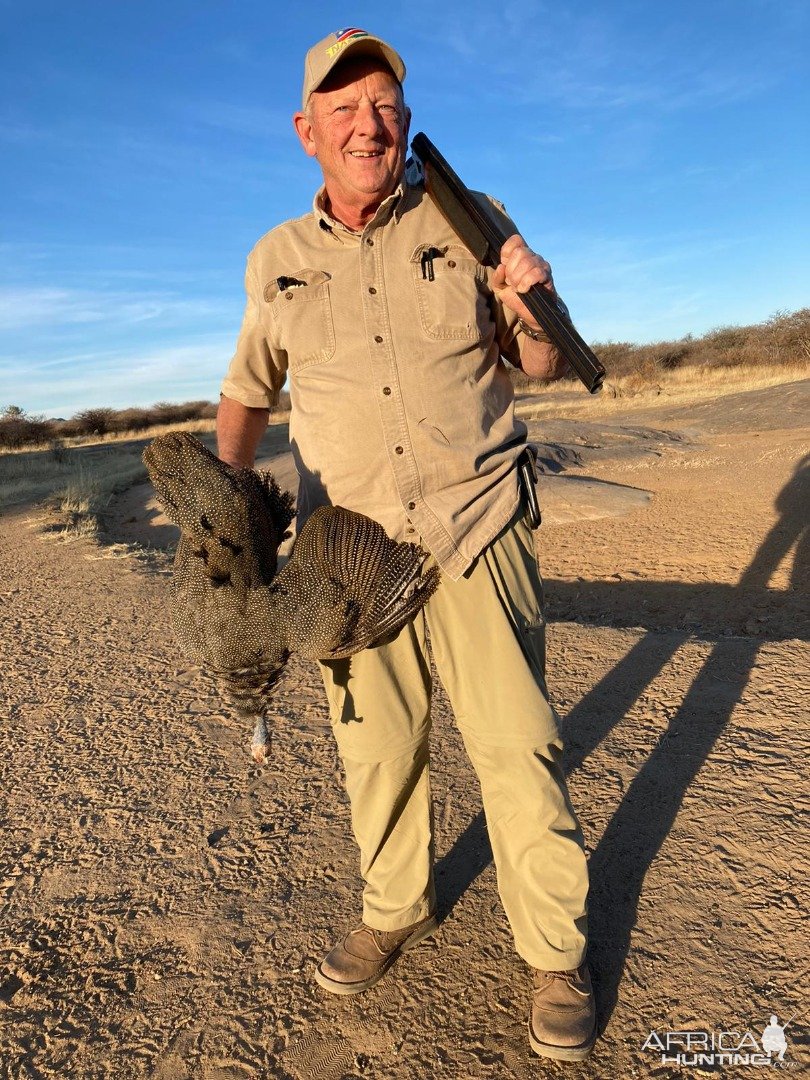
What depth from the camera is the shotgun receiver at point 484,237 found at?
6.47 feet

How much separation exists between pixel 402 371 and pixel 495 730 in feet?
3.41

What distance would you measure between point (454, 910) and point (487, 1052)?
0.55 meters

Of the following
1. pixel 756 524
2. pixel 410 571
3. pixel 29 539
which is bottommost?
pixel 756 524

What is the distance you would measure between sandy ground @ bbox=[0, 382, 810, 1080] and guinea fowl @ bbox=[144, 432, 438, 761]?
91cm

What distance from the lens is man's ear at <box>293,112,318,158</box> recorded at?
7.29 ft

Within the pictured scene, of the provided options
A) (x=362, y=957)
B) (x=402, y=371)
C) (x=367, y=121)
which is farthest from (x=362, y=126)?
(x=362, y=957)

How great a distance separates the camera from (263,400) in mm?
2430

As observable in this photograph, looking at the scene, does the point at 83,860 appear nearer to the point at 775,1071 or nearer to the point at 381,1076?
the point at 381,1076

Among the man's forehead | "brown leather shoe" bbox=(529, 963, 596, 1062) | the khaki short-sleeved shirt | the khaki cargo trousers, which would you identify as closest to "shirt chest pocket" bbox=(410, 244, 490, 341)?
the khaki short-sleeved shirt

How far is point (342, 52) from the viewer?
6.49 ft

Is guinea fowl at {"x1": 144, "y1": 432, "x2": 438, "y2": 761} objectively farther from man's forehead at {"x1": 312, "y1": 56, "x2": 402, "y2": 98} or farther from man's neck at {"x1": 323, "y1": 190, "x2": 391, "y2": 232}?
man's forehead at {"x1": 312, "y1": 56, "x2": 402, "y2": 98}

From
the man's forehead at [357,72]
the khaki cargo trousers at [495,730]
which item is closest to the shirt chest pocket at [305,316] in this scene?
the man's forehead at [357,72]

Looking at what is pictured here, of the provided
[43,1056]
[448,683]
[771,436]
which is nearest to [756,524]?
[771,436]

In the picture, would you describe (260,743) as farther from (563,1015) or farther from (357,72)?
(357,72)
